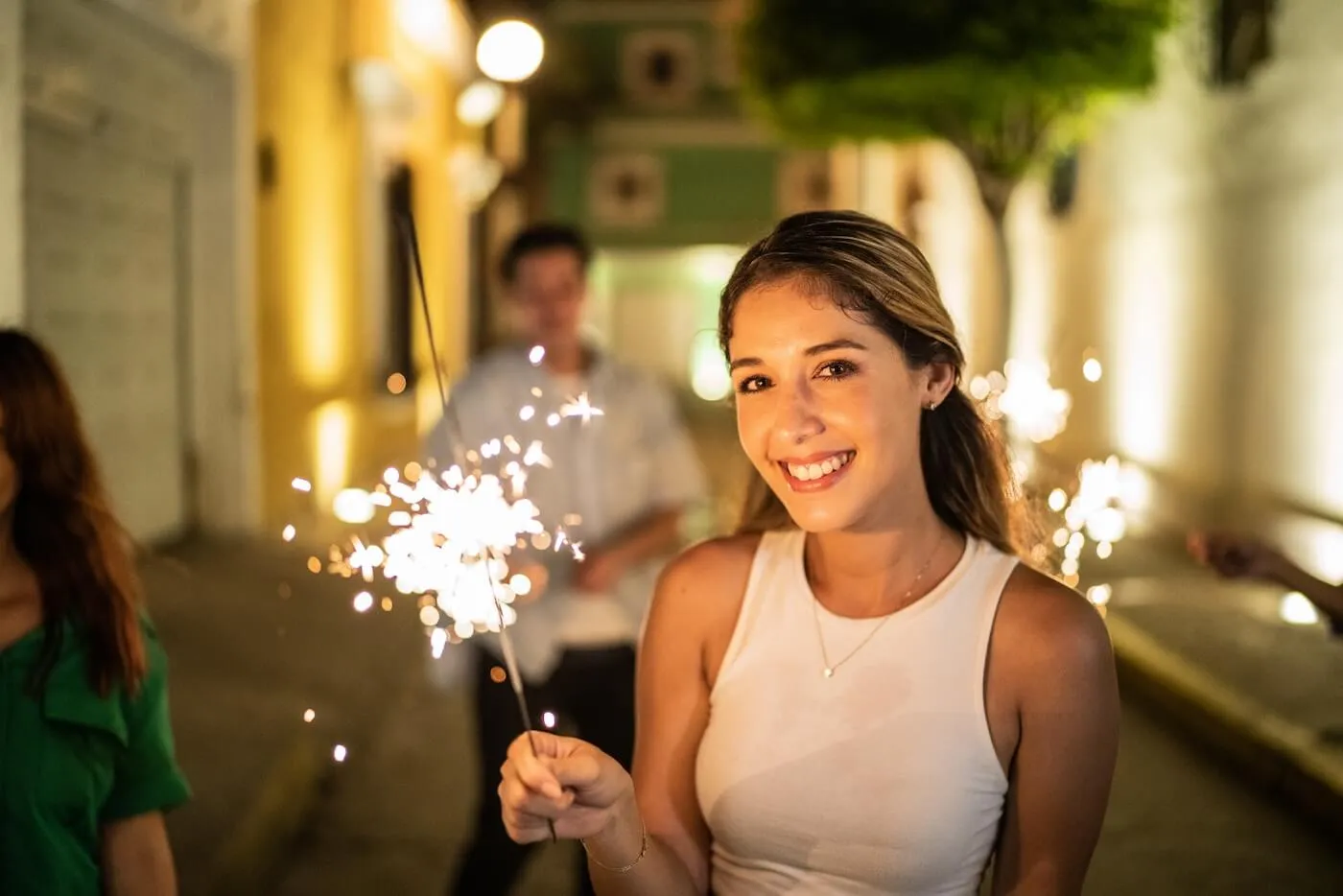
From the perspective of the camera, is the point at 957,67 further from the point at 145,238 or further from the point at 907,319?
the point at 907,319

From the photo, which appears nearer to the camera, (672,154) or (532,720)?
(532,720)

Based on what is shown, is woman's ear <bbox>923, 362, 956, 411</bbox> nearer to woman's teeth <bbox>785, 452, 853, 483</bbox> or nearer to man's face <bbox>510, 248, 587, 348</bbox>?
woman's teeth <bbox>785, 452, 853, 483</bbox>

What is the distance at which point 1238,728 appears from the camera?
553 centimetres

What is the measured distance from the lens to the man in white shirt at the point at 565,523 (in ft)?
11.4

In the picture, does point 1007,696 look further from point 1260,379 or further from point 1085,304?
point 1085,304

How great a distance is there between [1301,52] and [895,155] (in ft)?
42.2

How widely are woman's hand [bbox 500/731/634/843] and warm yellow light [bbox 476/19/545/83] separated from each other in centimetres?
682

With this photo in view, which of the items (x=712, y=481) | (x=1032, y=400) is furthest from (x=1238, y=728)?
(x=712, y=481)

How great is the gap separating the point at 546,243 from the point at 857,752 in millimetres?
1975

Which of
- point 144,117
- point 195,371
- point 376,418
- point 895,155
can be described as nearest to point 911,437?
point 144,117

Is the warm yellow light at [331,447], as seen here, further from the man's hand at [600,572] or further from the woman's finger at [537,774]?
the woman's finger at [537,774]

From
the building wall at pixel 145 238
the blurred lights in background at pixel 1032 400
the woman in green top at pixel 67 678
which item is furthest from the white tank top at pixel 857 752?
the building wall at pixel 145 238

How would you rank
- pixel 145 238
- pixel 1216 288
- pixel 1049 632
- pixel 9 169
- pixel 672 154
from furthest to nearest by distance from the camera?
pixel 672 154
pixel 1216 288
pixel 145 238
pixel 9 169
pixel 1049 632

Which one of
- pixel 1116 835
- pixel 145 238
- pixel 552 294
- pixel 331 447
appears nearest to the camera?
pixel 552 294
